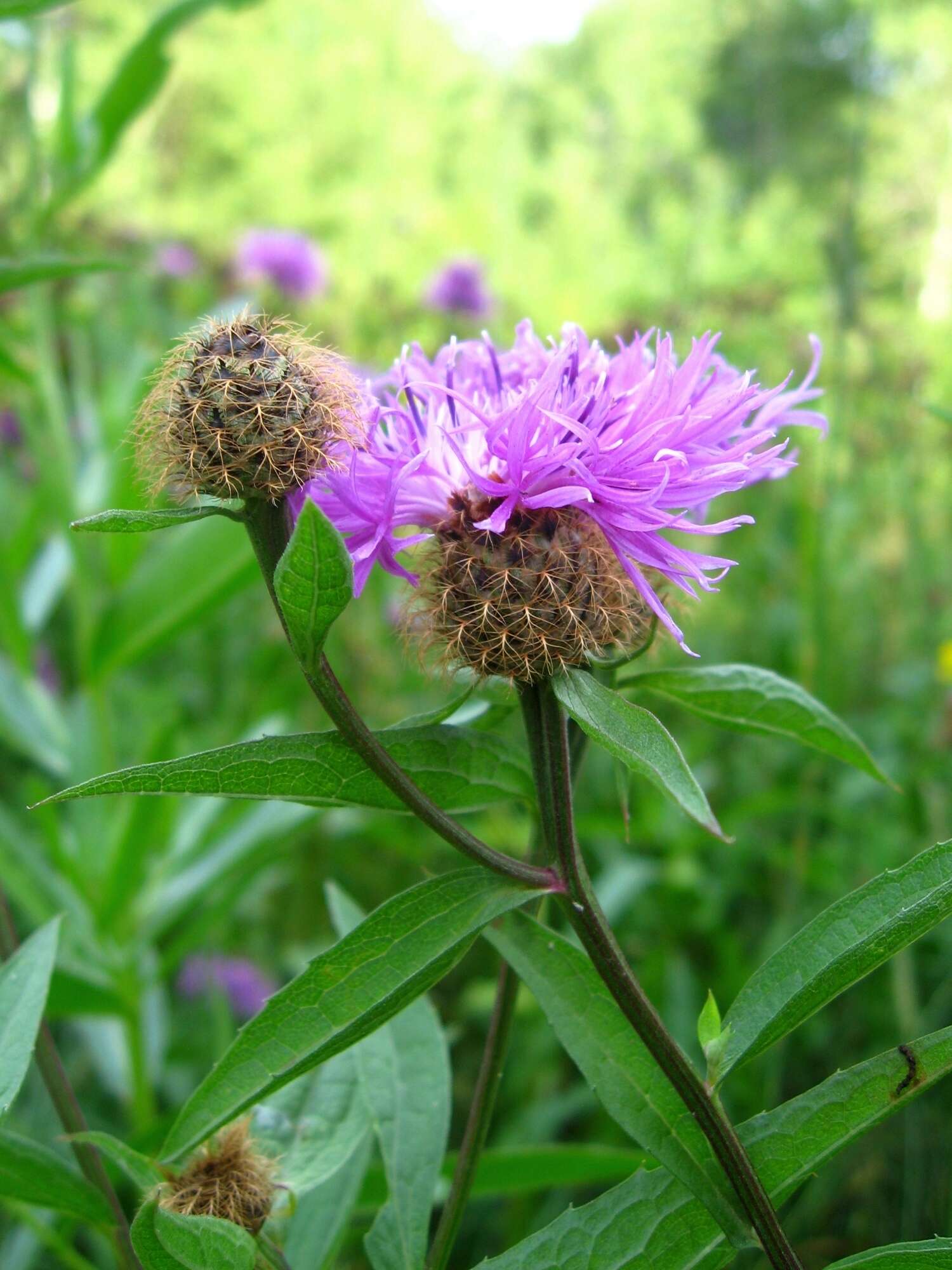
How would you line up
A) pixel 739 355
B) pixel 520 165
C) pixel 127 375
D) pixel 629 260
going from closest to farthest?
pixel 127 375 → pixel 739 355 → pixel 629 260 → pixel 520 165

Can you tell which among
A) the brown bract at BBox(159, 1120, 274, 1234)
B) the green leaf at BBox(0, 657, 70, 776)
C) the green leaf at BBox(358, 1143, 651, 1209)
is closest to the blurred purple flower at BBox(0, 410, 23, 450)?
the green leaf at BBox(0, 657, 70, 776)

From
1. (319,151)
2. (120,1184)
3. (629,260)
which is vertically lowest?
(120,1184)

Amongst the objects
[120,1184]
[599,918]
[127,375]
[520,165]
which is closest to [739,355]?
[127,375]

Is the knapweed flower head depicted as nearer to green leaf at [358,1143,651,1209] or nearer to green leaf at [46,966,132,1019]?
green leaf at [358,1143,651,1209]

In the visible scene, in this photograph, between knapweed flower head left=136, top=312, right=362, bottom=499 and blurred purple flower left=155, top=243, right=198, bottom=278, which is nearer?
knapweed flower head left=136, top=312, right=362, bottom=499

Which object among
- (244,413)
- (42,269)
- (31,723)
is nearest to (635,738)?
(244,413)

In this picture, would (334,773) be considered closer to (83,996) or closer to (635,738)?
(635,738)

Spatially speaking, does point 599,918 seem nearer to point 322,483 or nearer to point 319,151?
point 322,483
